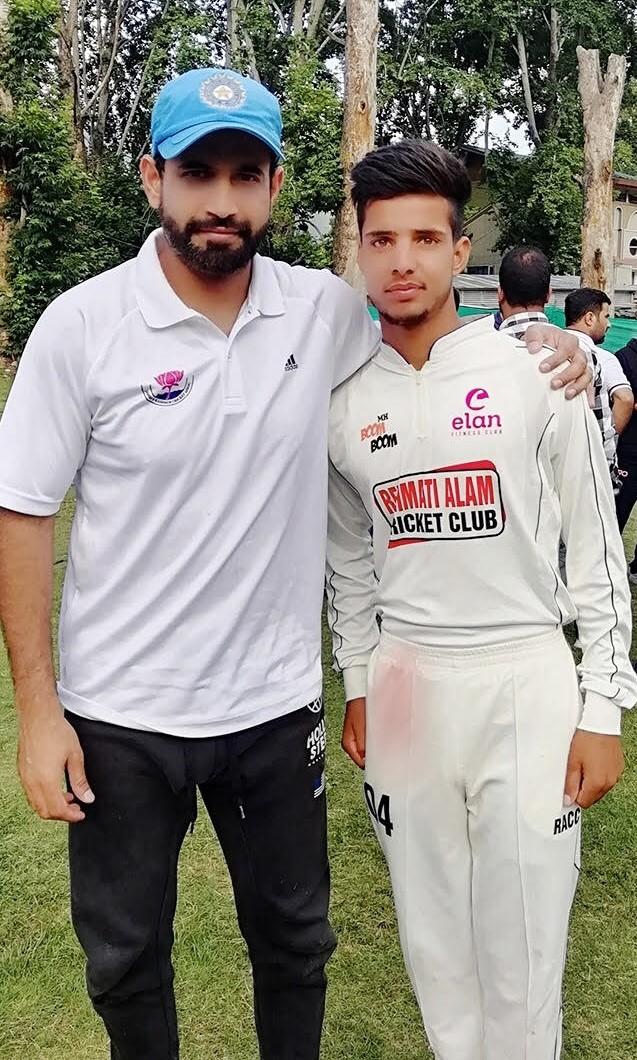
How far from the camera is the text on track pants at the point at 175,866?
1.87m

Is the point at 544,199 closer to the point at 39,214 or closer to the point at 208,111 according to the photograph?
the point at 39,214

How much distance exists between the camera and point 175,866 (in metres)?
1.98

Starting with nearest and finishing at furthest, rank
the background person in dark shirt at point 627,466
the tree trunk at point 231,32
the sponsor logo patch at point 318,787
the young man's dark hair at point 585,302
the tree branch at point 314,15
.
Result: the sponsor logo patch at point 318,787 → the young man's dark hair at point 585,302 → the background person in dark shirt at point 627,466 → the tree trunk at point 231,32 → the tree branch at point 314,15

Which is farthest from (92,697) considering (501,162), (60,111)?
(501,162)

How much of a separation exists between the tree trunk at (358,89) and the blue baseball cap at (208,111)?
374 inches

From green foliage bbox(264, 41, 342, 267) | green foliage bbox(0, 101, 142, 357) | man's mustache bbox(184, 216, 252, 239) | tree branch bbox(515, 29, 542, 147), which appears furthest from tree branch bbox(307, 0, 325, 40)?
man's mustache bbox(184, 216, 252, 239)

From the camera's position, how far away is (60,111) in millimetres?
18719

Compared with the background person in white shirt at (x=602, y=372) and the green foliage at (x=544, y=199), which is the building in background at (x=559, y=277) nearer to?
the green foliage at (x=544, y=199)

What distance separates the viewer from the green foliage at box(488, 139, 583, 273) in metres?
24.8

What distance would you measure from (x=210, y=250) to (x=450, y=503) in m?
0.70

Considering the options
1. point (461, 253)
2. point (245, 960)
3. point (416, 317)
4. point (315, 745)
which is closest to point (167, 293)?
point (416, 317)

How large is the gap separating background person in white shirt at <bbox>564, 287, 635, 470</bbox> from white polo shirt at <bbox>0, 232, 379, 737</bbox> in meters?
2.54

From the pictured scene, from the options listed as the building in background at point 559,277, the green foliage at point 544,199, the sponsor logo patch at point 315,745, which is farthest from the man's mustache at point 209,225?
the green foliage at point 544,199

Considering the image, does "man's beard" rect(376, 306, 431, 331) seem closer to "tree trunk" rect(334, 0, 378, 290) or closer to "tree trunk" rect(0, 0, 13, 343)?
"tree trunk" rect(334, 0, 378, 290)
